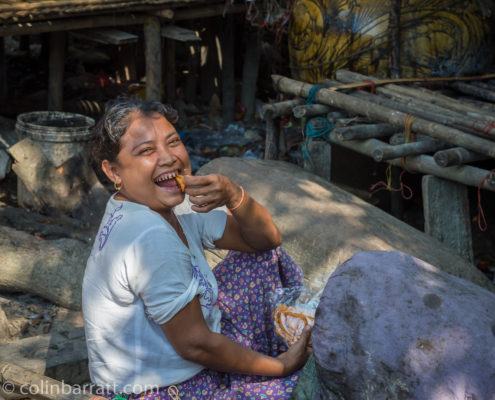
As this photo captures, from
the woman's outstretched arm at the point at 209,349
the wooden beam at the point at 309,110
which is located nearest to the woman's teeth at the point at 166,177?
the woman's outstretched arm at the point at 209,349

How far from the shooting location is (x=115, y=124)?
82.9 inches

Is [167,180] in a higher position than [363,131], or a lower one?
higher

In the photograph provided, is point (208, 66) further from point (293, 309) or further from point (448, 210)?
point (293, 309)

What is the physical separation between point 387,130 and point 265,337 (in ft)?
9.53

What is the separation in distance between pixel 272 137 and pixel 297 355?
13.0ft

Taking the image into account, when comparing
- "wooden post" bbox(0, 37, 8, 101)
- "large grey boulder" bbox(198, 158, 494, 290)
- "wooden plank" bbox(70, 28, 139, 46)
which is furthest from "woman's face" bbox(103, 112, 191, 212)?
"wooden post" bbox(0, 37, 8, 101)

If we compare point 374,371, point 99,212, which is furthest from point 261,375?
point 99,212

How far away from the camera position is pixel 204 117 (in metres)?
9.02

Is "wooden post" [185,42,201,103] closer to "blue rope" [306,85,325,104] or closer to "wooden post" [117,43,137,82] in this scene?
"wooden post" [117,43,137,82]

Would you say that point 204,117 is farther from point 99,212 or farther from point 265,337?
point 265,337

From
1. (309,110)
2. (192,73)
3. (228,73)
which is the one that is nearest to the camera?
(309,110)

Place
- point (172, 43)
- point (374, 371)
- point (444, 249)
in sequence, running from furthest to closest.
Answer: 1. point (172, 43)
2. point (444, 249)
3. point (374, 371)

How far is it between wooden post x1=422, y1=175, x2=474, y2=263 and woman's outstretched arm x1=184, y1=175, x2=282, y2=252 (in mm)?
2334

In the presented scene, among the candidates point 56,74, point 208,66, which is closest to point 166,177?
point 56,74
